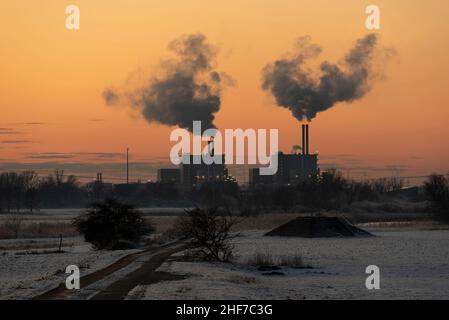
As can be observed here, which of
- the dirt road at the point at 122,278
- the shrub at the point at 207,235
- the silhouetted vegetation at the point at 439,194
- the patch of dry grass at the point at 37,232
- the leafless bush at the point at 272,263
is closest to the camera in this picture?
the dirt road at the point at 122,278

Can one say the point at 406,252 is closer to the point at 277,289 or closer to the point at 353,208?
the point at 277,289

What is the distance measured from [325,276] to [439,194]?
88.9 meters

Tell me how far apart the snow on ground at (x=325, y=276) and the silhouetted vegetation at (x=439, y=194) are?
184 ft

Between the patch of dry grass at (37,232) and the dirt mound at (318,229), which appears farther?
the patch of dry grass at (37,232)

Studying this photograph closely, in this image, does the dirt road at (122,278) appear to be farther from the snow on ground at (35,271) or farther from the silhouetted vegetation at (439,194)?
the silhouetted vegetation at (439,194)

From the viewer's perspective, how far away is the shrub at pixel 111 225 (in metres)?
62.4

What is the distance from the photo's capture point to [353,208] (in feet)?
557

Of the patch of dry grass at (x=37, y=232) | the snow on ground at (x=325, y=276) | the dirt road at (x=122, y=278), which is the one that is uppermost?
the dirt road at (x=122, y=278)

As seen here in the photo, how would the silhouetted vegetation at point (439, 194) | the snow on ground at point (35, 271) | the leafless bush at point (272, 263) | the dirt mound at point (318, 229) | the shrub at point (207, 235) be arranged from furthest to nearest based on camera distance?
1. the silhouetted vegetation at point (439, 194)
2. the dirt mound at point (318, 229)
3. the shrub at point (207, 235)
4. the leafless bush at point (272, 263)
5. the snow on ground at point (35, 271)

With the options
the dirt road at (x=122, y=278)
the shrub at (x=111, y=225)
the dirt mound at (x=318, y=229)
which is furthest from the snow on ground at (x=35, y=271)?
the dirt mound at (x=318, y=229)

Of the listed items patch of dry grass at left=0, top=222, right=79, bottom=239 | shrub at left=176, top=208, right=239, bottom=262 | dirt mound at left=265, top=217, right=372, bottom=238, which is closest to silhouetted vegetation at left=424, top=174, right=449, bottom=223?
dirt mound at left=265, top=217, right=372, bottom=238

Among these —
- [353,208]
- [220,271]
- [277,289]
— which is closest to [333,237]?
[220,271]

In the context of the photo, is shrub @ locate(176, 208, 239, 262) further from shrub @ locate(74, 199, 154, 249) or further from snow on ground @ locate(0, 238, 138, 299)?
shrub @ locate(74, 199, 154, 249)
